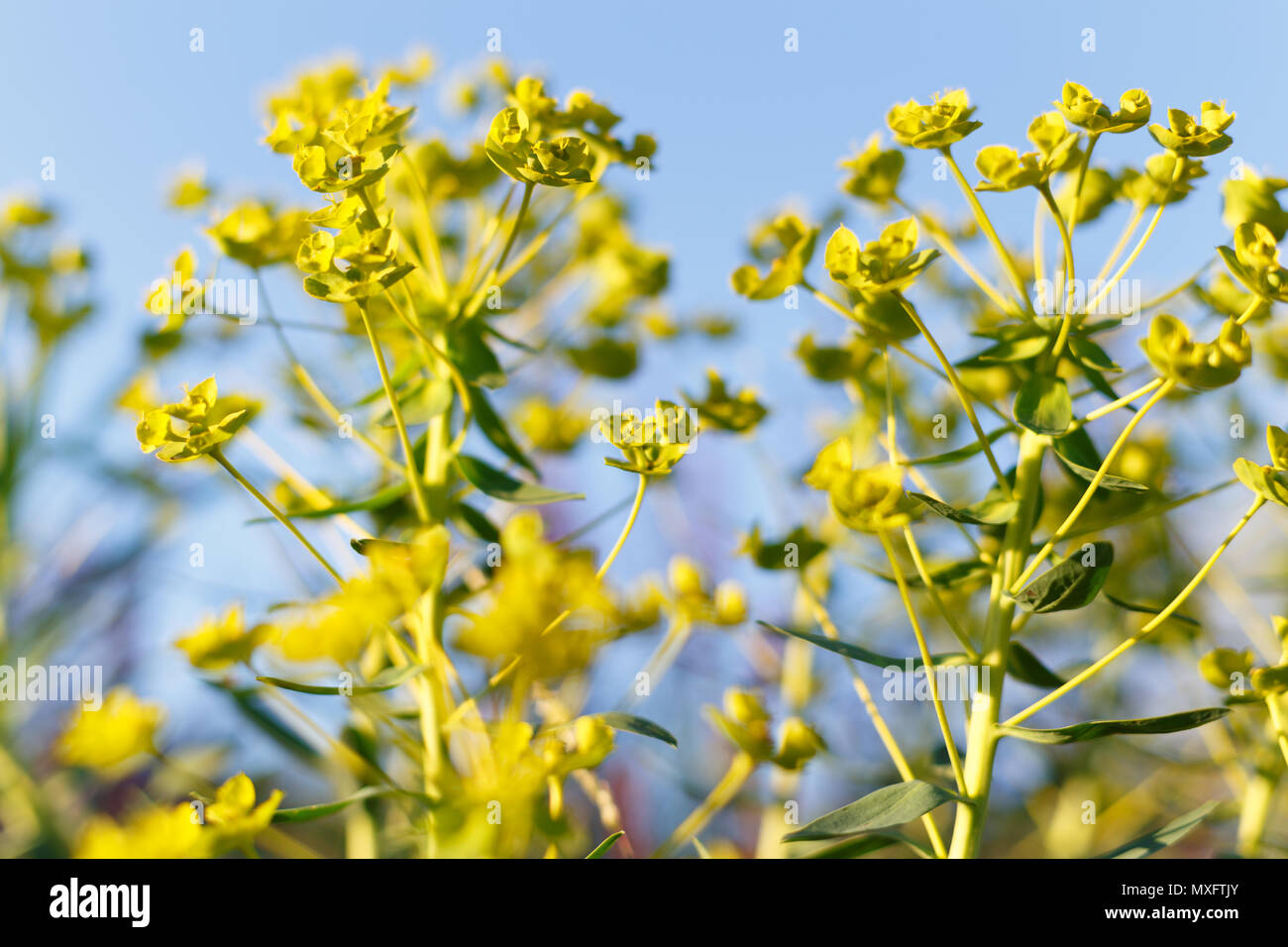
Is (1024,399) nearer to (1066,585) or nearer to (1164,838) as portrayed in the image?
(1066,585)

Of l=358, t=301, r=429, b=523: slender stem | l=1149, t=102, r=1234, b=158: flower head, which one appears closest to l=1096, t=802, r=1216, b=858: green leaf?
l=1149, t=102, r=1234, b=158: flower head

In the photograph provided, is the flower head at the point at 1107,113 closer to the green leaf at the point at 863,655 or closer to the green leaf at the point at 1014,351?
the green leaf at the point at 1014,351

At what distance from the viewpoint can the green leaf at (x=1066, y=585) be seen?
582 mm

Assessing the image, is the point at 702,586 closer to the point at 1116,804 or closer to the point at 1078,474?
the point at 1078,474

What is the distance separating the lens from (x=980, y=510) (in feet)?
→ 2.13

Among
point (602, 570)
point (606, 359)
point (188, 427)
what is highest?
point (606, 359)

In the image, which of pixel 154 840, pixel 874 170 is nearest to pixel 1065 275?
pixel 874 170

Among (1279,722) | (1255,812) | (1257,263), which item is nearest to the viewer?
(1257,263)

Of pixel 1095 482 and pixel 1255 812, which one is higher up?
pixel 1095 482

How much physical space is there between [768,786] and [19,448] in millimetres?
1278

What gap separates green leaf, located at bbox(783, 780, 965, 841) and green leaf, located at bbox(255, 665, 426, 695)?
27cm

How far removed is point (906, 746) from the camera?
1.42 metres

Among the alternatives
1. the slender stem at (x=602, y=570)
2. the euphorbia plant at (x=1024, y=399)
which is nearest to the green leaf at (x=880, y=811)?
the euphorbia plant at (x=1024, y=399)

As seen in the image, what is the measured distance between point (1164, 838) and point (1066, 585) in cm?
19
